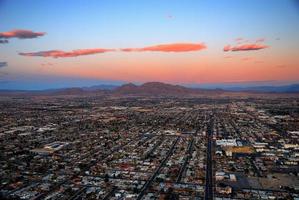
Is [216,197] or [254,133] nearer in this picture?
[216,197]

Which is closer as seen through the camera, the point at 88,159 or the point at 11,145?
the point at 88,159

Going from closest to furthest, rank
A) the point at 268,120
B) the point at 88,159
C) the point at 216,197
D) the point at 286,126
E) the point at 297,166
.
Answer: the point at 216,197
the point at 297,166
the point at 88,159
the point at 286,126
the point at 268,120

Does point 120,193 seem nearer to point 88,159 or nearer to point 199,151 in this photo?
point 88,159

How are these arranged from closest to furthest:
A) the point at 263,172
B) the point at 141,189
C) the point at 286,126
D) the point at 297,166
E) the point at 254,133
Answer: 1. the point at 141,189
2. the point at 263,172
3. the point at 297,166
4. the point at 254,133
5. the point at 286,126

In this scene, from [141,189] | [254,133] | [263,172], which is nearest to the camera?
[141,189]

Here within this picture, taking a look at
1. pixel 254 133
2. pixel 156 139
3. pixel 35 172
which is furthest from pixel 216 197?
pixel 254 133

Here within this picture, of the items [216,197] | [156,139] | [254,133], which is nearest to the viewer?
[216,197]

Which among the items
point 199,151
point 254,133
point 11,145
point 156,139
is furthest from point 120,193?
point 254,133

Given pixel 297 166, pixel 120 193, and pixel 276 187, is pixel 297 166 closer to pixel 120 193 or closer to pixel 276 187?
pixel 276 187
